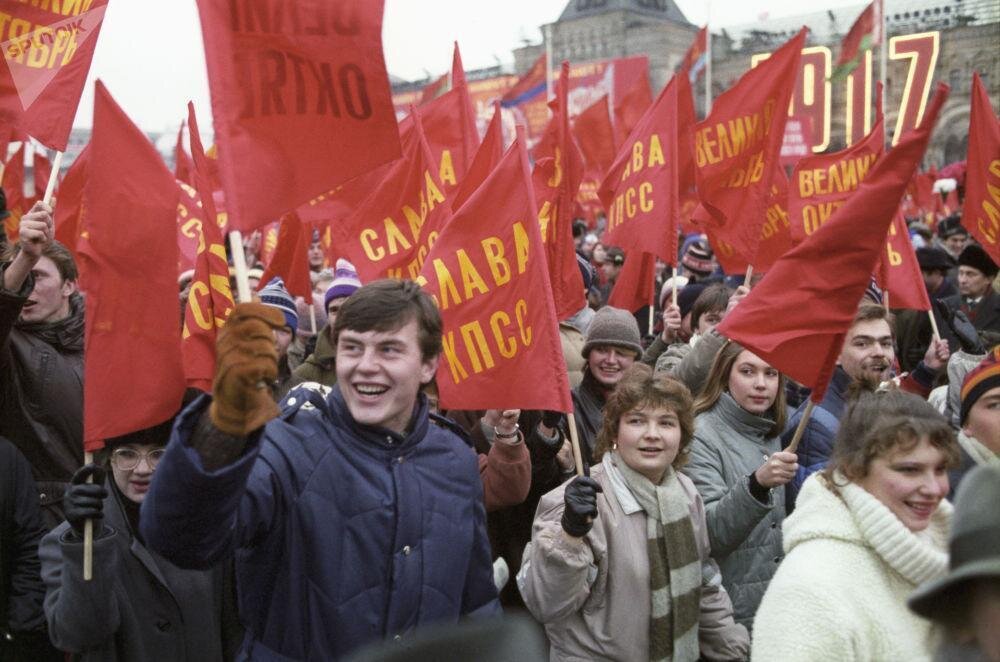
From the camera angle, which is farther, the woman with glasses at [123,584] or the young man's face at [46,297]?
the young man's face at [46,297]

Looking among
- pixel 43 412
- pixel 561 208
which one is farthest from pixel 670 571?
pixel 561 208

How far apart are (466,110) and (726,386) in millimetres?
3400

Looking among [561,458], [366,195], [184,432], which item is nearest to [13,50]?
[366,195]

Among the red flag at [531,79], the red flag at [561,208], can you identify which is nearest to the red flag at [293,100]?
the red flag at [561,208]

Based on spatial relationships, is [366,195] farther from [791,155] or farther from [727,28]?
[727,28]

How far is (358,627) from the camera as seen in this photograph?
245 centimetres

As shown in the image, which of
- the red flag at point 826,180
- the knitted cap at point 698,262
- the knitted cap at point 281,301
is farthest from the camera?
the knitted cap at point 698,262

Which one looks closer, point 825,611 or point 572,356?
point 825,611

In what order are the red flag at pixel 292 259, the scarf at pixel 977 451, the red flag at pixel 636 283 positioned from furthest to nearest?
1. the red flag at pixel 636 283
2. the red flag at pixel 292 259
3. the scarf at pixel 977 451

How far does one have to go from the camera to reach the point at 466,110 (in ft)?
23.3

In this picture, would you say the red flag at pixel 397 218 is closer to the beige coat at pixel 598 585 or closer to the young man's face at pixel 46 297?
the young man's face at pixel 46 297

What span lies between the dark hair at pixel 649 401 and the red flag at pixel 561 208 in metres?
1.53

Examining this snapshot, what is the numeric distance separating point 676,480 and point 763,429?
0.67 meters

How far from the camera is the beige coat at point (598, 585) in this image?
3244 millimetres
